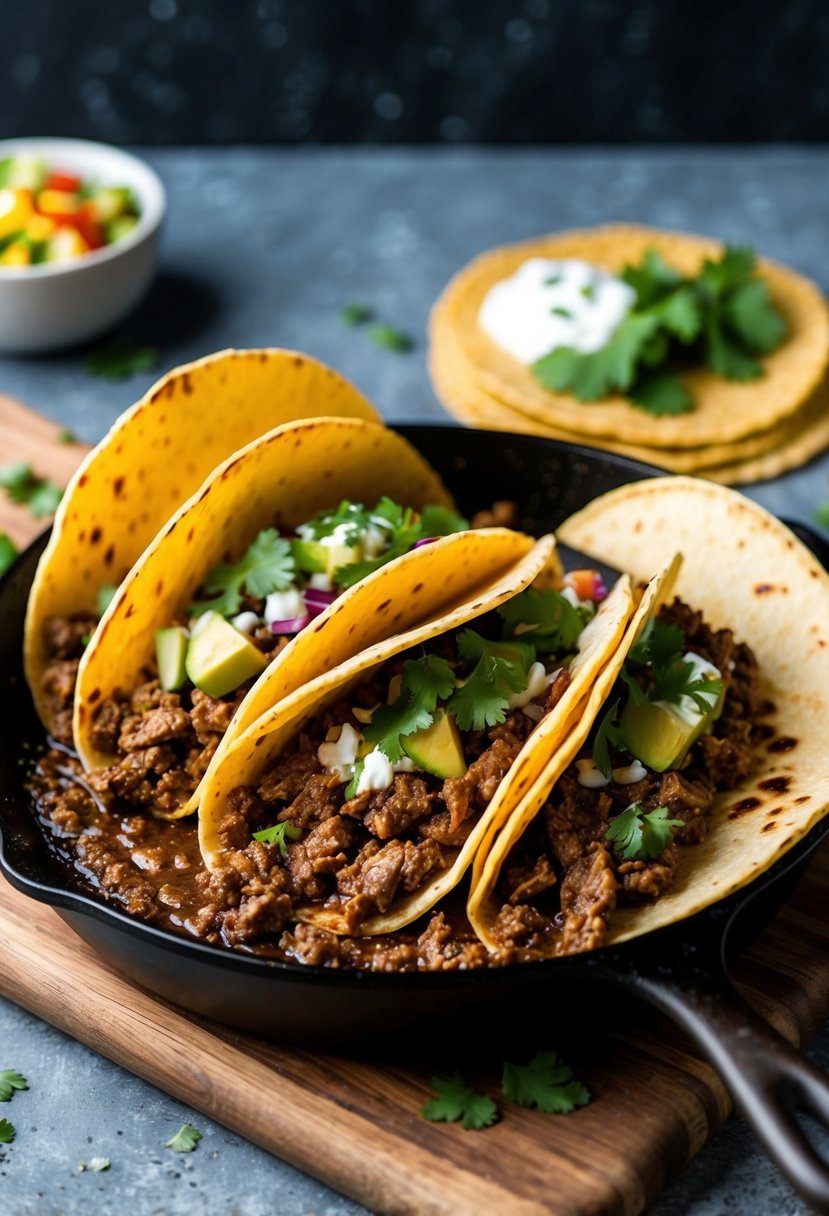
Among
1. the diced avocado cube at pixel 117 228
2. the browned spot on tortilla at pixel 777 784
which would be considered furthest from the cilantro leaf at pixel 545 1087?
the diced avocado cube at pixel 117 228

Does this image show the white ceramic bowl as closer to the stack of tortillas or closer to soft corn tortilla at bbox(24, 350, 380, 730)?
the stack of tortillas

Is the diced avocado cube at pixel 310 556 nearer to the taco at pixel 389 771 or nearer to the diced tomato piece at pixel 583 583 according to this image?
the taco at pixel 389 771

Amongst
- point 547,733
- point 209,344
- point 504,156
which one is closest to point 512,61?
point 504,156

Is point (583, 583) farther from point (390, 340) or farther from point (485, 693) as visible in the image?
point (390, 340)

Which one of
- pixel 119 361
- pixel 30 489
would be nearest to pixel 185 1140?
pixel 30 489

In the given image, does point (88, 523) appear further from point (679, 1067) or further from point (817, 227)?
point (817, 227)

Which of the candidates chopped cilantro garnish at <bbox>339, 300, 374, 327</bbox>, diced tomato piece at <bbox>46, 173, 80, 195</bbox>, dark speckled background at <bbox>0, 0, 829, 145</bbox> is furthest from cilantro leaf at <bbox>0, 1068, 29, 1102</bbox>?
dark speckled background at <bbox>0, 0, 829, 145</bbox>
